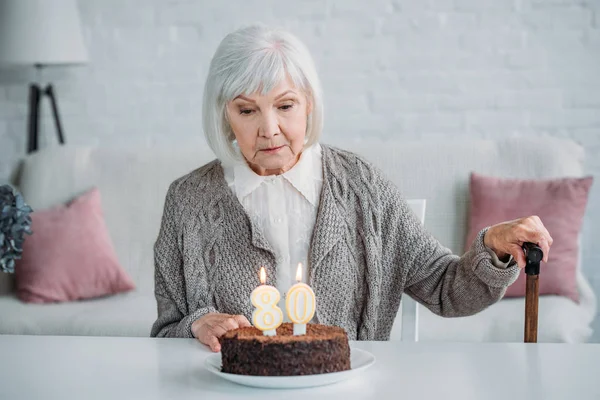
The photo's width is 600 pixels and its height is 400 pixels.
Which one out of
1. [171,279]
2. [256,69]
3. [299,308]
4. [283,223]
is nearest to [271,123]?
[256,69]

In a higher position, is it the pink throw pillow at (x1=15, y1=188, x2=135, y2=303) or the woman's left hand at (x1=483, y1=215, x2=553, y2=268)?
the woman's left hand at (x1=483, y1=215, x2=553, y2=268)

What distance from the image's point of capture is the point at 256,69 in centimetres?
163

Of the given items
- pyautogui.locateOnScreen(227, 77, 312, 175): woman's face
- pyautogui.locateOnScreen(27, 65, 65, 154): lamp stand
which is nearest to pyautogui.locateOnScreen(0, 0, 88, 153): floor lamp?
pyautogui.locateOnScreen(27, 65, 65, 154): lamp stand

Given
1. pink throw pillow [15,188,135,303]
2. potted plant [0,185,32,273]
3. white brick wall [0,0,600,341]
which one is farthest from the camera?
white brick wall [0,0,600,341]

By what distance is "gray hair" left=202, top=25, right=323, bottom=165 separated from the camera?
1.63 meters

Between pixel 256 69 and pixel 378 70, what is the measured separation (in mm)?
2180

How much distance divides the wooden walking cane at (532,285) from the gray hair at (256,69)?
0.55 meters

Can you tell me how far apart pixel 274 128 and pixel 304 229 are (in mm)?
224

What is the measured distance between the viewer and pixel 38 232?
306 cm

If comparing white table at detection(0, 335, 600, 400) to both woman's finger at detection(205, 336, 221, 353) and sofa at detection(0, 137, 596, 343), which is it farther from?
sofa at detection(0, 137, 596, 343)

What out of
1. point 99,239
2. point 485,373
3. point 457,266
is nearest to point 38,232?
point 99,239

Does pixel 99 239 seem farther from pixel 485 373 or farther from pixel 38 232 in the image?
pixel 485 373

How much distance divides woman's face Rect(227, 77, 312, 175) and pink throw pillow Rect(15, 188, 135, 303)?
148cm

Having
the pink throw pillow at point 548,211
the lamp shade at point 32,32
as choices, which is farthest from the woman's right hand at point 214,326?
the lamp shade at point 32,32
